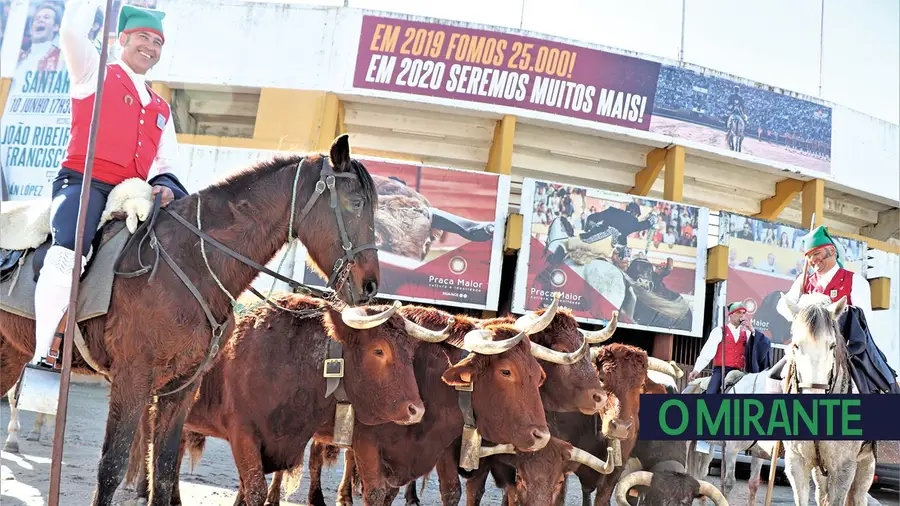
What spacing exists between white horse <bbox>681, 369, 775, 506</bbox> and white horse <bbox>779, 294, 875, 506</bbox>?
1.75 metres

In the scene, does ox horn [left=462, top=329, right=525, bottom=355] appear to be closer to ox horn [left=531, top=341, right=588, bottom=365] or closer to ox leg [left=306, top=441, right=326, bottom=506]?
ox horn [left=531, top=341, right=588, bottom=365]

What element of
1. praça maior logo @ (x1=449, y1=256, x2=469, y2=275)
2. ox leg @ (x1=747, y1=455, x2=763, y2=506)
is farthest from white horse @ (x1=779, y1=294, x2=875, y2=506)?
praça maior logo @ (x1=449, y1=256, x2=469, y2=275)

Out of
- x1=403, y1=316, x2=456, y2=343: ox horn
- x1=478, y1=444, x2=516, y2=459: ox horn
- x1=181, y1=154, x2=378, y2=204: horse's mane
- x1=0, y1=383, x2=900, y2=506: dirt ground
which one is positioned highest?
x1=181, y1=154, x2=378, y2=204: horse's mane

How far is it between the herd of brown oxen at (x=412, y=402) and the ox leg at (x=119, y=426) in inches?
43.7

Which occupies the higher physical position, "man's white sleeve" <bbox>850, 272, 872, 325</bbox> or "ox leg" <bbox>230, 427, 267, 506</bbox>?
"man's white sleeve" <bbox>850, 272, 872, 325</bbox>

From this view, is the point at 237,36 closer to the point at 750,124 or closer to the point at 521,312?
the point at 521,312

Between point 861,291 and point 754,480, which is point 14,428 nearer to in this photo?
point 754,480

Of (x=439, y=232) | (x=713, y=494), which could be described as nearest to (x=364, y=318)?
(x=713, y=494)

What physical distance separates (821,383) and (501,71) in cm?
1208

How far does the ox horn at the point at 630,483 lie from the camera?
6.52 meters

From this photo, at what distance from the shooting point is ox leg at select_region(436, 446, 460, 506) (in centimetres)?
636

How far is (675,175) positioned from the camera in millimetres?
17734

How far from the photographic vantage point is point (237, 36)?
16.9m

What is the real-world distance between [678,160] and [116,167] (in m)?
15.5
